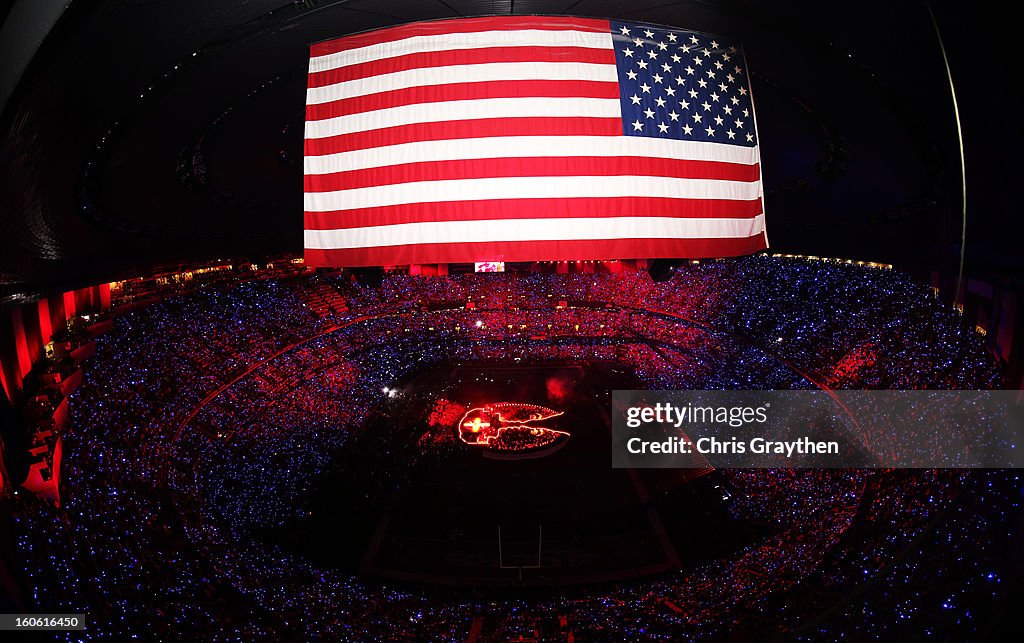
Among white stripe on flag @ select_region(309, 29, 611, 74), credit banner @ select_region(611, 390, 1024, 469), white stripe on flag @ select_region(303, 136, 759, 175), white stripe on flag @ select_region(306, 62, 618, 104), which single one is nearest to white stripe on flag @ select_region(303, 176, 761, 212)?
white stripe on flag @ select_region(303, 136, 759, 175)

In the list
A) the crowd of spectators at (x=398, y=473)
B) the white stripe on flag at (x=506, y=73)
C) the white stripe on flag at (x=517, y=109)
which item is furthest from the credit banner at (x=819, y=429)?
the white stripe on flag at (x=506, y=73)

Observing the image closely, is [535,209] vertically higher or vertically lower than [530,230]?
higher

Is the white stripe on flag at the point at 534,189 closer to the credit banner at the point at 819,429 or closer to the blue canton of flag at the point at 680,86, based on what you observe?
the blue canton of flag at the point at 680,86

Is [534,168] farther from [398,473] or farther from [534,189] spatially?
[398,473]

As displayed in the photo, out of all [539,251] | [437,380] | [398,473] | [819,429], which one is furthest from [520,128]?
[437,380]

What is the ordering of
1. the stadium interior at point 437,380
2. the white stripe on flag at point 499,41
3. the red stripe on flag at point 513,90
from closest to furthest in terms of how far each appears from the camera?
the red stripe on flag at point 513,90, the white stripe on flag at point 499,41, the stadium interior at point 437,380

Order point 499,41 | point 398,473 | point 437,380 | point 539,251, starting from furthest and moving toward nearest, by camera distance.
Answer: point 437,380
point 398,473
point 499,41
point 539,251
